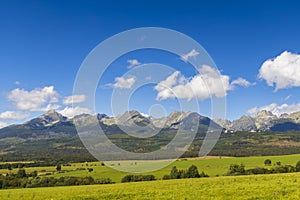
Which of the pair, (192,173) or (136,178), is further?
(136,178)

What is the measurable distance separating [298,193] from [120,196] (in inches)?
515

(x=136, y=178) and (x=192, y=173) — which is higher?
(x=192, y=173)

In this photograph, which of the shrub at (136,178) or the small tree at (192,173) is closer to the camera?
the small tree at (192,173)

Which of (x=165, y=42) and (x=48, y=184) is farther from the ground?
(x=165, y=42)

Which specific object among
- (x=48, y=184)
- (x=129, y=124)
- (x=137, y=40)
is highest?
(x=137, y=40)

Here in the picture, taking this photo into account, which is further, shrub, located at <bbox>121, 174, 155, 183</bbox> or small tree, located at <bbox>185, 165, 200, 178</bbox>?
shrub, located at <bbox>121, 174, 155, 183</bbox>

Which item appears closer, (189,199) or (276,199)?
(276,199)

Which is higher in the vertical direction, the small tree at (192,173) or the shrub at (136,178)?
the small tree at (192,173)

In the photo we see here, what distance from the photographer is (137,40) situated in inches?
936

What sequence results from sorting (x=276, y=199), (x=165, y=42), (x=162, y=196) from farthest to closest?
(x=165, y=42)
(x=162, y=196)
(x=276, y=199)

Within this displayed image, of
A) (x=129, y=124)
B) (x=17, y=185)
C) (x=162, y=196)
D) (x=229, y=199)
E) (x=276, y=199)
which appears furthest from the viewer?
(x=17, y=185)

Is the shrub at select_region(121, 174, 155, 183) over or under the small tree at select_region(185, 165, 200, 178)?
under

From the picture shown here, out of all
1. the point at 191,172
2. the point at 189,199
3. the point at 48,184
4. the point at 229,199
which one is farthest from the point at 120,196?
the point at 48,184

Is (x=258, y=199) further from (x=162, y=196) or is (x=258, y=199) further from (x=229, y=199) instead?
(x=162, y=196)
